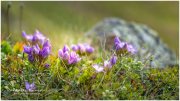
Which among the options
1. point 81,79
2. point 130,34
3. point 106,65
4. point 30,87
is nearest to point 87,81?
point 81,79

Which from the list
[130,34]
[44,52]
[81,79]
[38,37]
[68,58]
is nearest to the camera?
[81,79]

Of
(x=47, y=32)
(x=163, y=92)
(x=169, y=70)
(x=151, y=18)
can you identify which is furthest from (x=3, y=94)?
(x=151, y=18)

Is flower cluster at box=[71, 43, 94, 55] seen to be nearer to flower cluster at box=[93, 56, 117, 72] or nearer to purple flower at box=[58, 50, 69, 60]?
purple flower at box=[58, 50, 69, 60]

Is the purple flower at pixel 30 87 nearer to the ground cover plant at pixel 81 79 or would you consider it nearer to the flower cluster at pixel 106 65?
the ground cover plant at pixel 81 79

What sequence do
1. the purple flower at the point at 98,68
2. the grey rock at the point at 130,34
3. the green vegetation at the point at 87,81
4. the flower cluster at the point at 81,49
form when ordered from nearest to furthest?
the green vegetation at the point at 87,81 → the purple flower at the point at 98,68 → the flower cluster at the point at 81,49 → the grey rock at the point at 130,34

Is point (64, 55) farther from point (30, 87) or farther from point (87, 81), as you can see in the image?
point (30, 87)

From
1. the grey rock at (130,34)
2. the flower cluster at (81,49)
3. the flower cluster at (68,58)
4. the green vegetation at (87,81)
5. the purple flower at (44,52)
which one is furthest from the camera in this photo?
the grey rock at (130,34)

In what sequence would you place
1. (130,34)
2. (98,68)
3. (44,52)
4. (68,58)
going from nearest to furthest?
(98,68)
(68,58)
(44,52)
(130,34)

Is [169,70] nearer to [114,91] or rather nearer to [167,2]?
[114,91]

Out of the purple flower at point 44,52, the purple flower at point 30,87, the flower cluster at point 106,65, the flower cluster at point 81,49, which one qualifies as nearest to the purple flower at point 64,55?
the purple flower at point 44,52
